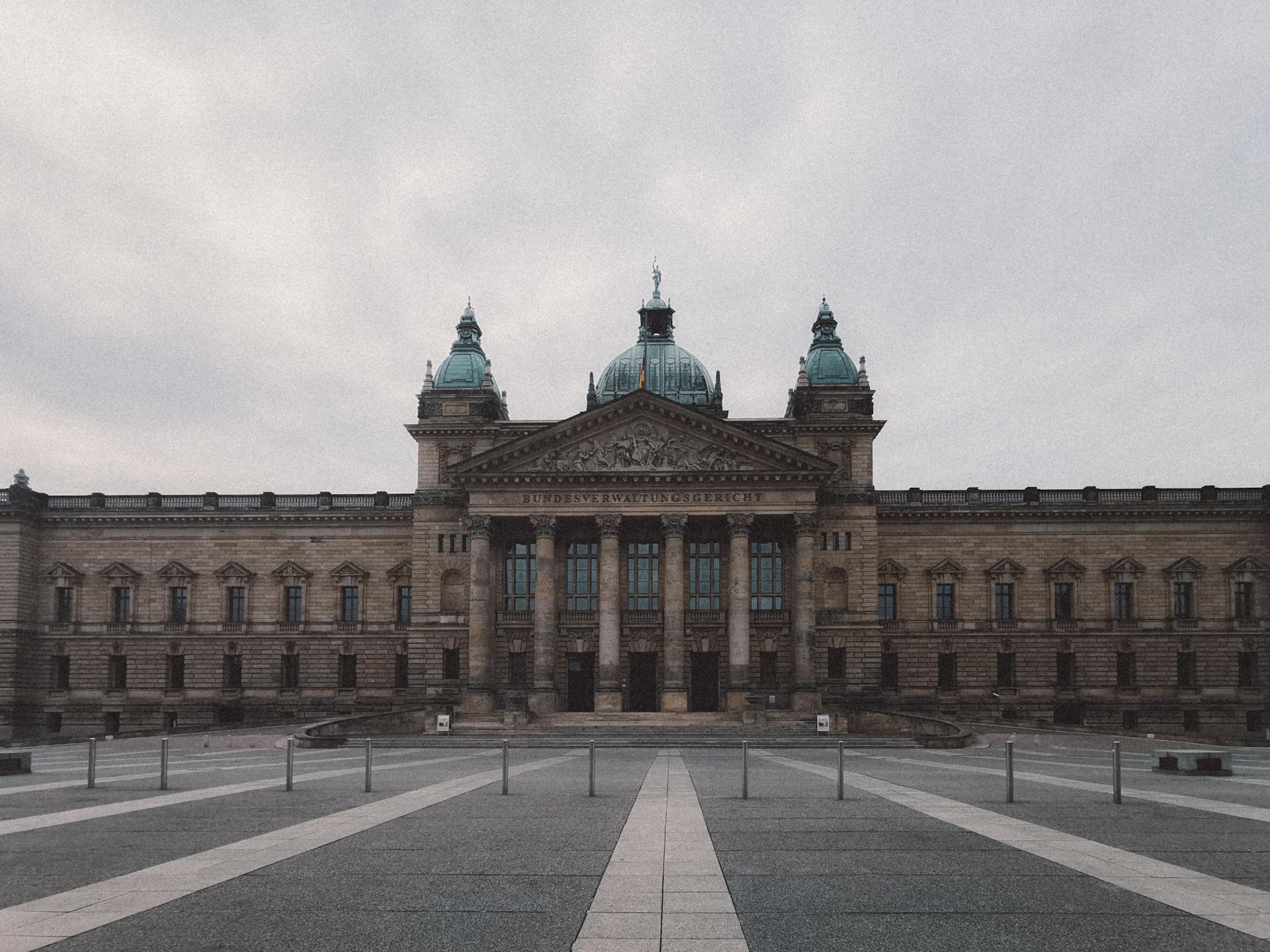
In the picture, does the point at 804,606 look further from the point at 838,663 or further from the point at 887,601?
the point at 887,601

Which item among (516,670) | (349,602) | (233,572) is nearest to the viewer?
(516,670)

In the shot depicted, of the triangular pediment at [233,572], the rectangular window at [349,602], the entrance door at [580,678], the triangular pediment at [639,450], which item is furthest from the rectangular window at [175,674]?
the entrance door at [580,678]

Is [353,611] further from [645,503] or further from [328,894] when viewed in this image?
[328,894]

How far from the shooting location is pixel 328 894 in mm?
10578

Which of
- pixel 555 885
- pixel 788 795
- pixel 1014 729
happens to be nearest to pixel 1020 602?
pixel 1014 729

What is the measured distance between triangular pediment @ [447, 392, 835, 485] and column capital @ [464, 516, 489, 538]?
2228 millimetres

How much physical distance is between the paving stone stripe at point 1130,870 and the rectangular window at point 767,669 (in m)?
48.5

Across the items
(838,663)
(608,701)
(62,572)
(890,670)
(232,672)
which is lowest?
(608,701)

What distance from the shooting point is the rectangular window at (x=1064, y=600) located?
234 ft

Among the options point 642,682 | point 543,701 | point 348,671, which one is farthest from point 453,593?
point 642,682

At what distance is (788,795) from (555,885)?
35.4 feet

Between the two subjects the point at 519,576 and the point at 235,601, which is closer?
the point at 519,576

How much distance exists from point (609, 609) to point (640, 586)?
18.8ft

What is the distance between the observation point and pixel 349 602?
74250mm
